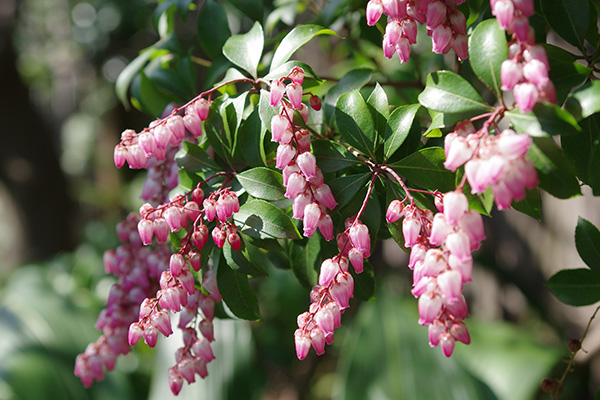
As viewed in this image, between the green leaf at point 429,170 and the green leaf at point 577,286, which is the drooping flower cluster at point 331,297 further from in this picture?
the green leaf at point 577,286

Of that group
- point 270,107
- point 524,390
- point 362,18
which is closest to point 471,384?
point 524,390

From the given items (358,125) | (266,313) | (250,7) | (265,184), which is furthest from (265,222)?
(266,313)

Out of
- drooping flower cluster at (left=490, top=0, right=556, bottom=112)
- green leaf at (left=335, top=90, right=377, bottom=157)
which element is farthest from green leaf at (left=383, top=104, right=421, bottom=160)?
drooping flower cluster at (left=490, top=0, right=556, bottom=112)

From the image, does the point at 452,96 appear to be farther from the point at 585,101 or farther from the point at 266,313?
the point at 266,313

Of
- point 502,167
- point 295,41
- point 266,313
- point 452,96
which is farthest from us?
point 266,313

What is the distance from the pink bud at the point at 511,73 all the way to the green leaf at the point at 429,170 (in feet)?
0.35

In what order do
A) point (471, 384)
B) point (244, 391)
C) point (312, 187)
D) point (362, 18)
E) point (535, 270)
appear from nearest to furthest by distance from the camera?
point (312, 187) < point (362, 18) < point (471, 384) < point (244, 391) < point (535, 270)

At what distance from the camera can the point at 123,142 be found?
0.57 m

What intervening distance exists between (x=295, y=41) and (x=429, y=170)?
0.70 ft

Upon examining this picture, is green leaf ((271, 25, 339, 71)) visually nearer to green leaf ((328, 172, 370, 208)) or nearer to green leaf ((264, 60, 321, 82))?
green leaf ((264, 60, 321, 82))

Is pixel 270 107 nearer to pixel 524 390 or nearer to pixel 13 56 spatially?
pixel 524 390

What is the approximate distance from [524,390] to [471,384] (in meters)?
0.29

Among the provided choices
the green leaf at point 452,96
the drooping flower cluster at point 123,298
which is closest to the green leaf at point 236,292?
the drooping flower cluster at point 123,298

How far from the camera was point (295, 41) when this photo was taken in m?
0.58
